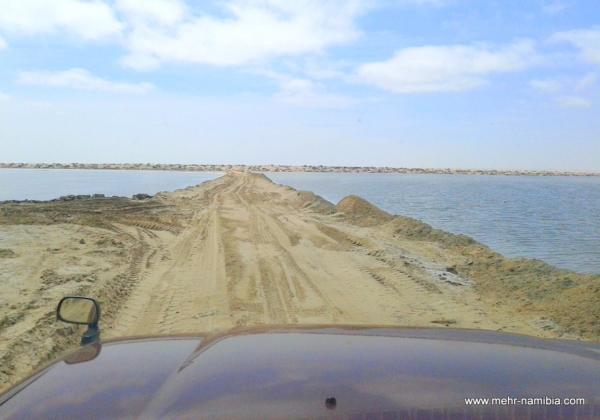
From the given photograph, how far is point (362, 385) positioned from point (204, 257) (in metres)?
11.6

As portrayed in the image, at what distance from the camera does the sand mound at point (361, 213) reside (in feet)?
80.1

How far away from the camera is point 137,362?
10.4 feet

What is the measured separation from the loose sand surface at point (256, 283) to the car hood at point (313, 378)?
321 centimetres

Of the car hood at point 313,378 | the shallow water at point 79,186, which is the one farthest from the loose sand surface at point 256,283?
the shallow water at point 79,186

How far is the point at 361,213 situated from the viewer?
27.3 metres

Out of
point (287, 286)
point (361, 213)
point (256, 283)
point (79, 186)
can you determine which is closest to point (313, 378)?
point (287, 286)

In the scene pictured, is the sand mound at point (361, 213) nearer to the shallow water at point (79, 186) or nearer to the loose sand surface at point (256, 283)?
the loose sand surface at point (256, 283)

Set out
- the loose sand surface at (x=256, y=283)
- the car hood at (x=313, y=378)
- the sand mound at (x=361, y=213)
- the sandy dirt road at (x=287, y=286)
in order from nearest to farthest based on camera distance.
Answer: the car hood at (x=313, y=378), the loose sand surface at (x=256, y=283), the sandy dirt road at (x=287, y=286), the sand mound at (x=361, y=213)

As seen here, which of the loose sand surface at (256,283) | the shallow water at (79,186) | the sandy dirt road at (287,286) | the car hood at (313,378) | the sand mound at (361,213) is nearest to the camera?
the car hood at (313,378)

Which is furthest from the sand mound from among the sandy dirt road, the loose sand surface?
the sandy dirt road

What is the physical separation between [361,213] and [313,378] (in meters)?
24.7

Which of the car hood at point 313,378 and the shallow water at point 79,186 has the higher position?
the car hood at point 313,378

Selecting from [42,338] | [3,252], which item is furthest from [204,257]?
[42,338]

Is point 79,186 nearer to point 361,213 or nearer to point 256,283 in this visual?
point 361,213
